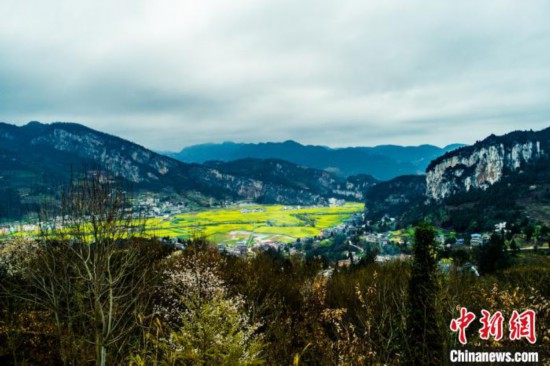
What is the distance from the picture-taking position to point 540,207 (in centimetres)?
13338

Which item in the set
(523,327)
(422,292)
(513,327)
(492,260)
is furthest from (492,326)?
(492,260)

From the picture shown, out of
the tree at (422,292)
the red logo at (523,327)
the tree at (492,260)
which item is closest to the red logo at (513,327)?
the red logo at (523,327)

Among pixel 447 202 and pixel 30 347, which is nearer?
pixel 30 347

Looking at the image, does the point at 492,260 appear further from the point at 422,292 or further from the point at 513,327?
the point at 513,327

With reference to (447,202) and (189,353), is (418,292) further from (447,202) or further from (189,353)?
(447,202)

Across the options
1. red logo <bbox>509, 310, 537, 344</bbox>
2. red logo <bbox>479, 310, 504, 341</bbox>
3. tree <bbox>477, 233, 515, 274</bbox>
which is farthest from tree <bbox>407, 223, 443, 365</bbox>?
tree <bbox>477, 233, 515, 274</bbox>

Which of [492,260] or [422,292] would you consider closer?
[422,292]

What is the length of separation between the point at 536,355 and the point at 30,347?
22225 mm

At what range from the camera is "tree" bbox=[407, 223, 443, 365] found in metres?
13.6

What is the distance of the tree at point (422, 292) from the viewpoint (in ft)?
44.6

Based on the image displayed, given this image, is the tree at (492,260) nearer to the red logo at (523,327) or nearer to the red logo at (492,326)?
the red logo at (523,327)

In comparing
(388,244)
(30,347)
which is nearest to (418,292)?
(30,347)

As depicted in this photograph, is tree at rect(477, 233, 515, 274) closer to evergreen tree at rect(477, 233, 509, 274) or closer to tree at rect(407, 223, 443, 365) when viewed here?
evergreen tree at rect(477, 233, 509, 274)

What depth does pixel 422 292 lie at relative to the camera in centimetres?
1481
